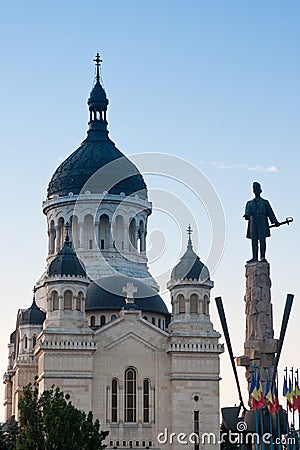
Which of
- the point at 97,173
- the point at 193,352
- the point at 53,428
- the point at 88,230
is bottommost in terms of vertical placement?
the point at 53,428

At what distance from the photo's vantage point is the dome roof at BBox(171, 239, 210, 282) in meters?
63.5

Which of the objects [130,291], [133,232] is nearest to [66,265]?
[130,291]

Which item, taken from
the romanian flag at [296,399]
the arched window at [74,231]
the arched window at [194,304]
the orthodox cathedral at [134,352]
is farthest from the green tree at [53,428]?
the arched window at [74,231]

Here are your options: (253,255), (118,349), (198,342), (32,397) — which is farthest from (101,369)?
(253,255)

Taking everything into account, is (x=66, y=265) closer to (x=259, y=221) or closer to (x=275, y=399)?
(x=259, y=221)

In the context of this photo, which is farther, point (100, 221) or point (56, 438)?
point (100, 221)

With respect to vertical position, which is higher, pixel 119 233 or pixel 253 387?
pixel 119 233

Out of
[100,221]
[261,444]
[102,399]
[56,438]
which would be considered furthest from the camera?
[100,221]

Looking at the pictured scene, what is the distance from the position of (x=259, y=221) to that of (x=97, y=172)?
34.8m

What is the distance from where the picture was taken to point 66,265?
2453 inches

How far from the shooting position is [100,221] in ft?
236

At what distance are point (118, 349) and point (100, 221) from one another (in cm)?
1205

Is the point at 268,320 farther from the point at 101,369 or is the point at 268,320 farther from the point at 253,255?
the point at 101,369

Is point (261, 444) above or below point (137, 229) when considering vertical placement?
below
